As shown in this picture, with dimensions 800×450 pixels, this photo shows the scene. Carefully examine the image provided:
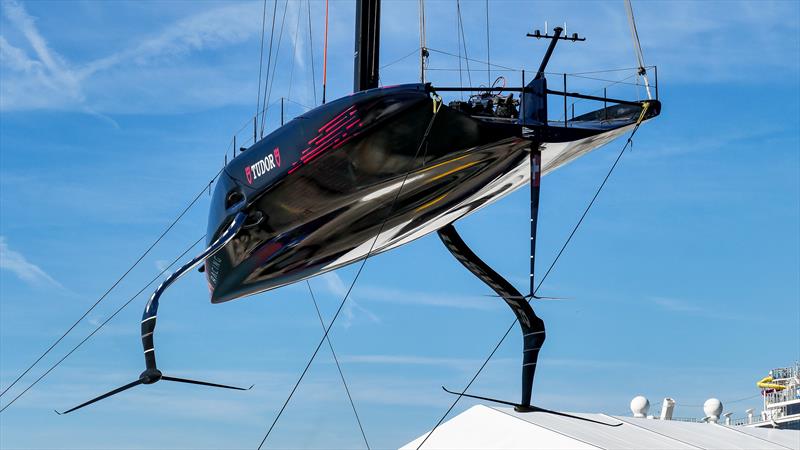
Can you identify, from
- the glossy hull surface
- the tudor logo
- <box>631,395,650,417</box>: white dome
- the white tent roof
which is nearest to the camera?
the glossy hull surface

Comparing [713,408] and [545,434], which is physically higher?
[545,434]

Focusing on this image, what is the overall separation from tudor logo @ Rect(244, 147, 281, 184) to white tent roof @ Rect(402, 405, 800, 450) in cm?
1366

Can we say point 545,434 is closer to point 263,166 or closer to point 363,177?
point 263,166

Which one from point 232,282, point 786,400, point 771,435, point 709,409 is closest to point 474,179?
point 232,282

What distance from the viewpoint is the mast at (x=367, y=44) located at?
80.8 feet

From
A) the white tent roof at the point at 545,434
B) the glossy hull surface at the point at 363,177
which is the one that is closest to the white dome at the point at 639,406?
the white tent roof at the point at 545,434

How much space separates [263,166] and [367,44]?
3634 mm

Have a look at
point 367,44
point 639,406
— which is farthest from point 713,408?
point 367,44

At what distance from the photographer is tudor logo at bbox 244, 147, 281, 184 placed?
2347cm

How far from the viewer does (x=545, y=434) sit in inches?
1394

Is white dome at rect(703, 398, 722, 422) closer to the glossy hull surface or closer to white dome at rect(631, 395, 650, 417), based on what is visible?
white dome at rect(631, 395, 650, 417)

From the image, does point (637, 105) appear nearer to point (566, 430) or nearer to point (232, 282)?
point (232, 282)

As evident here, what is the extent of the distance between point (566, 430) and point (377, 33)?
17167mm

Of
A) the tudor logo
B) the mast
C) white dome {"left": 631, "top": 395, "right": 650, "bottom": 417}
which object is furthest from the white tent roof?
the tudor logo
